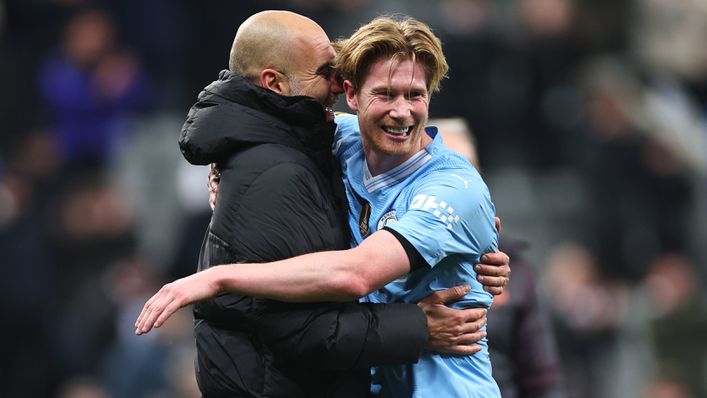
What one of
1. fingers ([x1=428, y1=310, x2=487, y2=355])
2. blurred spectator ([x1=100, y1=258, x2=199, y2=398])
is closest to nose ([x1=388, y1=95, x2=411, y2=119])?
fingers ([x1=428, y1=310, x2=487, y2=355])

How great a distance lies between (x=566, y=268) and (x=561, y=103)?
1718 mm

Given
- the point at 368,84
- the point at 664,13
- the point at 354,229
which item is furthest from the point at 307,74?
the point at 664,13

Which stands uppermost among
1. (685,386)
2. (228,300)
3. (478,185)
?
(478,185)

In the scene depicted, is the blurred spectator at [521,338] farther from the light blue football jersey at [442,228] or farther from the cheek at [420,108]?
the cheek at [420,108]

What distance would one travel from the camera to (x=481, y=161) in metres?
11.0

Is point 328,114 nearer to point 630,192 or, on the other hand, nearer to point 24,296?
point 24,296

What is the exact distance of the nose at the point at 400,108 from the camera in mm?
4645

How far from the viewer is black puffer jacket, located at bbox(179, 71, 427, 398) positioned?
14.8 feet

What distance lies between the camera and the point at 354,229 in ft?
15.7

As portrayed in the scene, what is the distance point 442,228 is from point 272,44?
83cm

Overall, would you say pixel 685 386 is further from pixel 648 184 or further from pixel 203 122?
pixel 203 122

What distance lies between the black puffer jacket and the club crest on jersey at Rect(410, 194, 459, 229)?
291 millimetres

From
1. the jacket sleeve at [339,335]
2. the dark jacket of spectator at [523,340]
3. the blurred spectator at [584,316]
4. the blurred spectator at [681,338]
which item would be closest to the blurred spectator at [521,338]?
the dark jacket of spectator at [523,340]

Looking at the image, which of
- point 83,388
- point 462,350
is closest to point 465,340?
point 462,350
